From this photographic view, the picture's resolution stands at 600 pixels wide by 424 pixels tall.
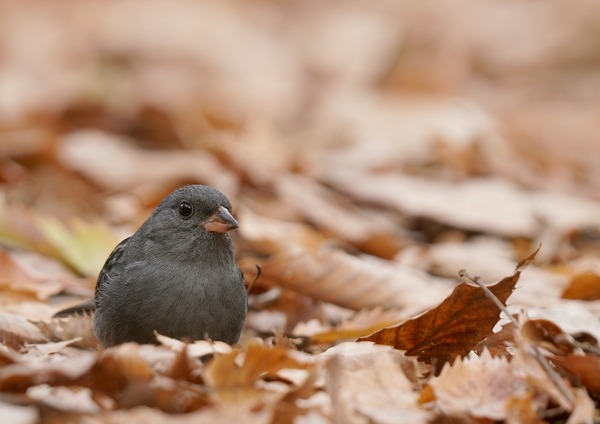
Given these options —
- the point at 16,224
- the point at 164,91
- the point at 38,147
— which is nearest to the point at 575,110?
the point at 164,91

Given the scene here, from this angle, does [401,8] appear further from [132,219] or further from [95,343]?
[95,343]

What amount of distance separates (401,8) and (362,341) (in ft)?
35.7

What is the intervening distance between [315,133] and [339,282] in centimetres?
437

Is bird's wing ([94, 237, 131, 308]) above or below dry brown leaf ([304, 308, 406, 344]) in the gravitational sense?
above

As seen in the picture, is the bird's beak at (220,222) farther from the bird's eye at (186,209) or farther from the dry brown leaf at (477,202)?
the dry brown leaf at (477,202)

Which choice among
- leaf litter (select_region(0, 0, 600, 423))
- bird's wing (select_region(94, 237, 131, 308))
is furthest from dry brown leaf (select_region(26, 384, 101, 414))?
bird's wing (select_region(94, 237, 131, 308))

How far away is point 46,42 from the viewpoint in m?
11.4

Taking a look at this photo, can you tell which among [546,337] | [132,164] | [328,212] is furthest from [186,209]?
[132,164]

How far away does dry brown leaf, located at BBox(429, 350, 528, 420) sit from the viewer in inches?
95.2

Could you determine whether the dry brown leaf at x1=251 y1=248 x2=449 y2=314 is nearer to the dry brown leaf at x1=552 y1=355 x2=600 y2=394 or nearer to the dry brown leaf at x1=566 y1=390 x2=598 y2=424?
the dry brown leaf at x1=552 y1=355 x2=600 y2=394

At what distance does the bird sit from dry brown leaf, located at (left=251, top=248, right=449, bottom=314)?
0.54 m

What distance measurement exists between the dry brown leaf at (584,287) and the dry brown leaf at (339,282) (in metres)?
0.47

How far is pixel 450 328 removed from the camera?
2.90 metres

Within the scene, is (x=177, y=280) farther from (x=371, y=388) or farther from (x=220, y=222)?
(x=371, y=388)
